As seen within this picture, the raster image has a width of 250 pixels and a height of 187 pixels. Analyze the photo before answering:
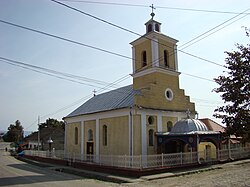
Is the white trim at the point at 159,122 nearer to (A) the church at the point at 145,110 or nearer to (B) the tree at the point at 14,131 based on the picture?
(A) the church at the point at 145,110

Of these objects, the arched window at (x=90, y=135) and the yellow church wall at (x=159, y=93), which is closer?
the yellow church wall at (x=159, y=93)

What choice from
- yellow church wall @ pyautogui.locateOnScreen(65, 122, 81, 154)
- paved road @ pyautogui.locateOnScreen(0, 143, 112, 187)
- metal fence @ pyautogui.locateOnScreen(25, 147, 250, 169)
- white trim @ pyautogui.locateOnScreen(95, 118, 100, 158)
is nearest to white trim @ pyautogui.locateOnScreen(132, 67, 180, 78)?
white trim @ pyautogui.locateOnScreen(95, 118, 100, 158)

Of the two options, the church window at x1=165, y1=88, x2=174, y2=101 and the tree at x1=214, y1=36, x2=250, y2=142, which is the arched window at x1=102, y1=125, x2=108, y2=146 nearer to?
the church window at x1=165, y1=88, x2=174, y2=101

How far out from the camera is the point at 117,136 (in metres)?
23.6

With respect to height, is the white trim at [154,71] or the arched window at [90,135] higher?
the white trim at [154,71]

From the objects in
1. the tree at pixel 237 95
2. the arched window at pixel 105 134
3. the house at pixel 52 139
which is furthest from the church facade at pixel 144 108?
the house at pixel 52 139

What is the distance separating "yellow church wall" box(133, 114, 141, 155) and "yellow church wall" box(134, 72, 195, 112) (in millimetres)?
1283

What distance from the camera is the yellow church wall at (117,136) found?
74.3 ft

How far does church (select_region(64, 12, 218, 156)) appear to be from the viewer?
2238 cm

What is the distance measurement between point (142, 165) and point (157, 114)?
6.38m

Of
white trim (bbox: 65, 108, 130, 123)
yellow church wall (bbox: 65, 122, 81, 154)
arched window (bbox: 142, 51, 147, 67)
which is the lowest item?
yellow church wall (bbox: 65, 122, 81, 154)

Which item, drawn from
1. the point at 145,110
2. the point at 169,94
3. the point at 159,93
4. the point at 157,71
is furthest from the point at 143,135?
the point at 157,71

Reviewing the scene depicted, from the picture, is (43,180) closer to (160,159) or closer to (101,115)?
(160,159)

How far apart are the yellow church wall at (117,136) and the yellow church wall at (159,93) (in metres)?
2.32
